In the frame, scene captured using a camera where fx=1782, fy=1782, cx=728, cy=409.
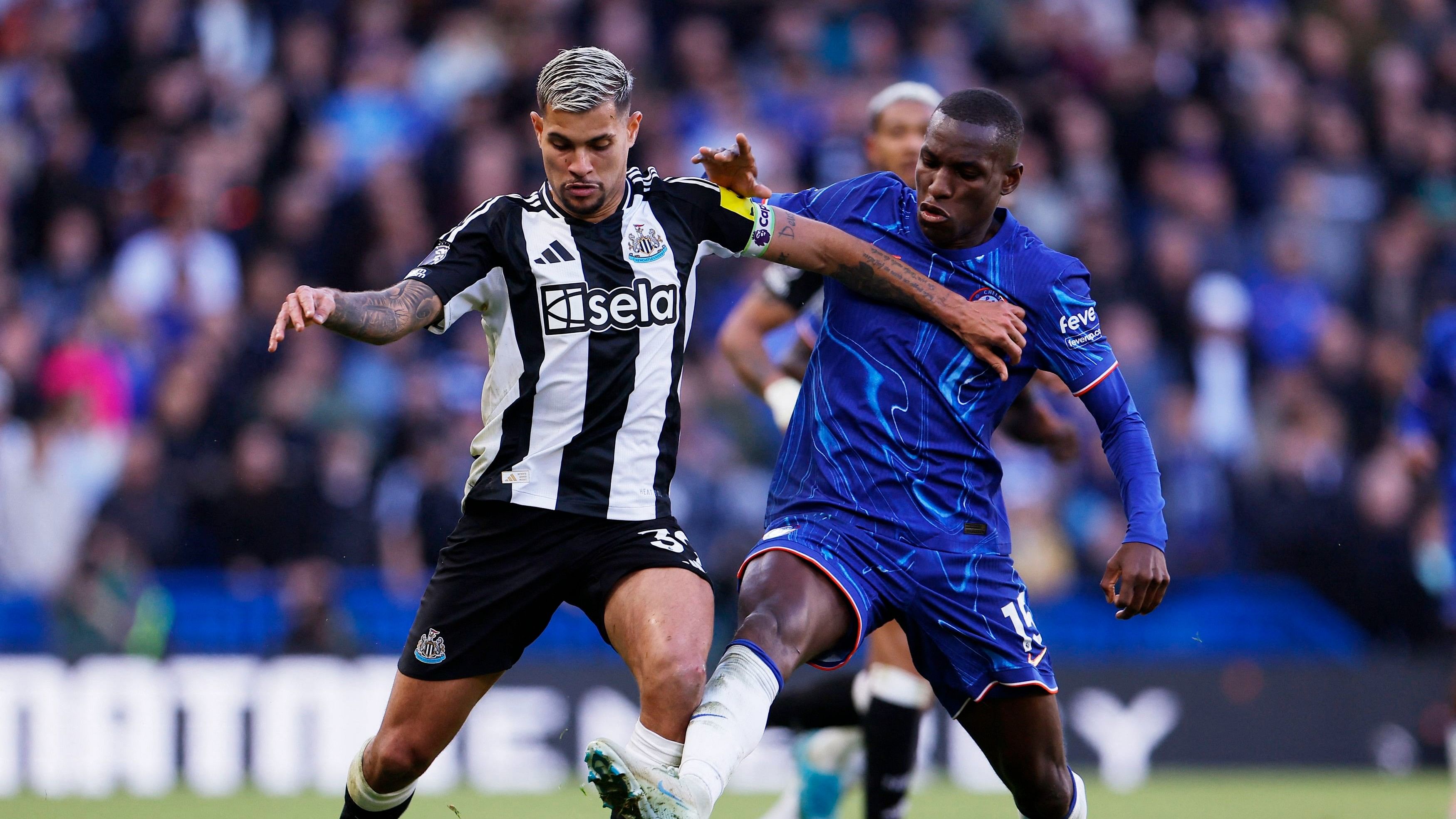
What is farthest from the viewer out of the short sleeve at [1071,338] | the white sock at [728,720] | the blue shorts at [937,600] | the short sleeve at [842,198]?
the short sleeve at [842,198]

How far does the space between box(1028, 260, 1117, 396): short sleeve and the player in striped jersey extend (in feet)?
0.37

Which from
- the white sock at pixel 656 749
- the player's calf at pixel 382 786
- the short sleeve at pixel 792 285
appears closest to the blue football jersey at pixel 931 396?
the white sock at pixel 656 749

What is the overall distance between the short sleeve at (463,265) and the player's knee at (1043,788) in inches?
88.0

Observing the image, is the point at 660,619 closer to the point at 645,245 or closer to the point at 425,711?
the point at 425,711

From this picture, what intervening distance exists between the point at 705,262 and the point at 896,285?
7317 millimetres

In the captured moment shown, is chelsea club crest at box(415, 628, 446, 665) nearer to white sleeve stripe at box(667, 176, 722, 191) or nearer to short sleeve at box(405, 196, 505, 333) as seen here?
short sleeve at box(405, 196, 505, 333)

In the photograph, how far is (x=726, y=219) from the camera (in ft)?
18.6

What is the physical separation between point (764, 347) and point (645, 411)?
6.97ft

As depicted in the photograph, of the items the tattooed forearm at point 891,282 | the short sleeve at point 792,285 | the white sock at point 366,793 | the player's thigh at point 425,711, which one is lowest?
the white sock at point 366,793

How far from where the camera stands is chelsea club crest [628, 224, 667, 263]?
5.54m

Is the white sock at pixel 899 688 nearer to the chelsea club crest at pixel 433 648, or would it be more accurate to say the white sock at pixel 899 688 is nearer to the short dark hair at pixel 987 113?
the chelsea club crest at pixel 433 648

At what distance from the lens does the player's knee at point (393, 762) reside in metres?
5.57

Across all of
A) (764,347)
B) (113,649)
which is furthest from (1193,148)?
(113,649)

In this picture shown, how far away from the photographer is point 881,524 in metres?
5.43
